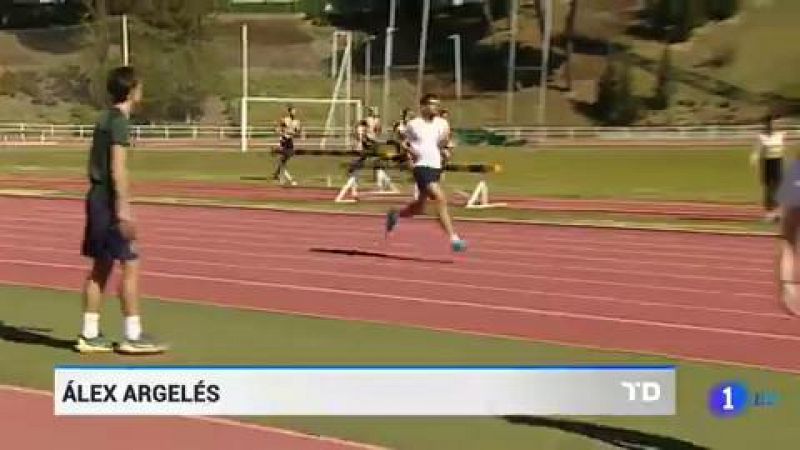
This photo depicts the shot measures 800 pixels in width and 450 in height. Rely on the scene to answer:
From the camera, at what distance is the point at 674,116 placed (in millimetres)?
66625

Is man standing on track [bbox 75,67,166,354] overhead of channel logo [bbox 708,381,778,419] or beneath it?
overhead

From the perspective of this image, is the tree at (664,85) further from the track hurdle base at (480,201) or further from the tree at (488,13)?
the track hurdle base at (480,201)

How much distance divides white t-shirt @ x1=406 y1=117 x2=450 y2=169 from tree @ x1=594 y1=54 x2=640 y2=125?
182ft

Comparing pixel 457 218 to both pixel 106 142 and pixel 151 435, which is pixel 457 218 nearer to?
pixel 106 142

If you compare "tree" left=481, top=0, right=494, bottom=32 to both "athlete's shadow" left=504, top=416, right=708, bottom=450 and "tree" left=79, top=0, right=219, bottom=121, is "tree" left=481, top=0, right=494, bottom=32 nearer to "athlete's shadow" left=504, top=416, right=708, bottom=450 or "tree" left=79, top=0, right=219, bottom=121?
"tree" left=79, top=0, right=219, bottom=121

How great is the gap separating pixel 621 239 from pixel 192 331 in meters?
8.77

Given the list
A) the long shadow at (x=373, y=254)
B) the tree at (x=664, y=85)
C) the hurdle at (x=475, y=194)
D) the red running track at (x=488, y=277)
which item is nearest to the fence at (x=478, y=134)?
the tree at (x=664, y=85)

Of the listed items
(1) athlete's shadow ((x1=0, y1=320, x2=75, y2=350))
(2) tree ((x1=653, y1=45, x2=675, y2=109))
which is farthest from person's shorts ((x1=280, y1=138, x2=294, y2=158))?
(2) tree ((x1=653, y1=45, x2=675, y2=109))

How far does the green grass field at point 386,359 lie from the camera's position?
5.96m

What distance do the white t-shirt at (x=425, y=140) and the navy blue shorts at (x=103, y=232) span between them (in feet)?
20.2

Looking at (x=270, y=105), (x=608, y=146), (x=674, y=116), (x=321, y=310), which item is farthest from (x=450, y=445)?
(x=270, y=105)

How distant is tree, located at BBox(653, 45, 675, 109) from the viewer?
67.2m

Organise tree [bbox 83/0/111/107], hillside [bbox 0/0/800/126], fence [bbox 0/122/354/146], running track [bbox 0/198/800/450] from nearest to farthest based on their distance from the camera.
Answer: running track [bbox 0/198/800/450]
fence [bbox 0/122/354/146]
tree [bbox 83/0/111/107]
hillside [bbox 0/0/800/126]

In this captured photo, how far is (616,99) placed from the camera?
6912 cm
